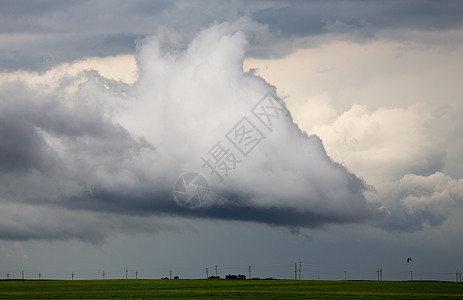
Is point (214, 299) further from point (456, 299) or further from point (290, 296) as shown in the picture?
point (456, 299)

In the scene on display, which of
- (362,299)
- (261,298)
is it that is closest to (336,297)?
(362,299)

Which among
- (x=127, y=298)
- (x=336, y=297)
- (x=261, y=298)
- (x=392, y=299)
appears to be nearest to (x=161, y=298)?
(x=127, y=298)

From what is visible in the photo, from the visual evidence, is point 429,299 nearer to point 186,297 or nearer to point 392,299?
point 392,299

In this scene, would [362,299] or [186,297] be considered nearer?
[362,299]

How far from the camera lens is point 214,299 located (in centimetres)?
12138

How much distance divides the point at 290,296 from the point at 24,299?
169ft

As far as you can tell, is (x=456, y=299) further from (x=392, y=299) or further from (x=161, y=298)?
(x=161, y=298)

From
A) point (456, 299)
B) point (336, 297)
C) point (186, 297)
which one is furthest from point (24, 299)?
point (456, 299)

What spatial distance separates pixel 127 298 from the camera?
122750mm

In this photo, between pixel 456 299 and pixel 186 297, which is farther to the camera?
pixel 186 297

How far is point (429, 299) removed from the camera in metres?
120

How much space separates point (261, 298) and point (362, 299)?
61.0 feet

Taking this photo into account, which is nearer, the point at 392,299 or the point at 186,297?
the point at 392,299

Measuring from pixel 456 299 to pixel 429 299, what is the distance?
4827 mm
